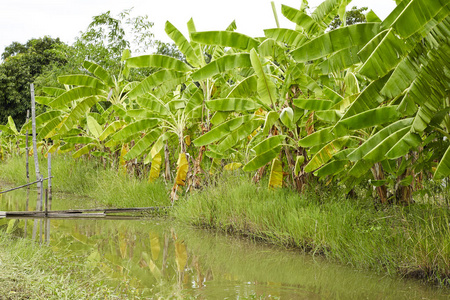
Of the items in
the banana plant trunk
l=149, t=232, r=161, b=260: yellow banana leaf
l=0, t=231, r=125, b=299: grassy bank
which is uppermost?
the banana plant trunk

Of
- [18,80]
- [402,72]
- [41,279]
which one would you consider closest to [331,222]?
[402,72]

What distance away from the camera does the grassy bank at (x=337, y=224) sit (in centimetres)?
537

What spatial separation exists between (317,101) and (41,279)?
413 cm

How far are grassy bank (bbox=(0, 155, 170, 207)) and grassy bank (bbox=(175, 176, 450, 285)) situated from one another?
2015mm

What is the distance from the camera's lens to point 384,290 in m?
5.18

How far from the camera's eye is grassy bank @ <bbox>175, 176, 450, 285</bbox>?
5.37 meters

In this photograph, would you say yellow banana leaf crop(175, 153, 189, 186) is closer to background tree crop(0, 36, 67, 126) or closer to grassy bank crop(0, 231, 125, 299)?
grassy bank crop(0, 231, 125, 299)

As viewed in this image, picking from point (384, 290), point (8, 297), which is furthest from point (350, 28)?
point (8, 297)

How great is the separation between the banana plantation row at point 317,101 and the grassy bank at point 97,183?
1.85 feet

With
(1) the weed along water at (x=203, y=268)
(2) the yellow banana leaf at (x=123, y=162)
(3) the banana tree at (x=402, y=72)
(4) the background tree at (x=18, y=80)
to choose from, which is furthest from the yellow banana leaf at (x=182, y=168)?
(4) the background tree at (x=18, y=80)

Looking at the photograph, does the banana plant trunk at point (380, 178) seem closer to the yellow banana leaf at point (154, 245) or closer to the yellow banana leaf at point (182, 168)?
the yellow banana leaf at point (154, 245)

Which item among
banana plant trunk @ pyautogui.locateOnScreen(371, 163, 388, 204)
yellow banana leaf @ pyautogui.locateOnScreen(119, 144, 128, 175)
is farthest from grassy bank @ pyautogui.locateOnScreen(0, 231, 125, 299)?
yellow banana leaf @ pyautogui.locateOnScreen(119, 144, 128, 175)

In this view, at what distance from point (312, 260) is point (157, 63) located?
182 inches

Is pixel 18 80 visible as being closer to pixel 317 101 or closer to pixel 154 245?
→ pixel 154 245
